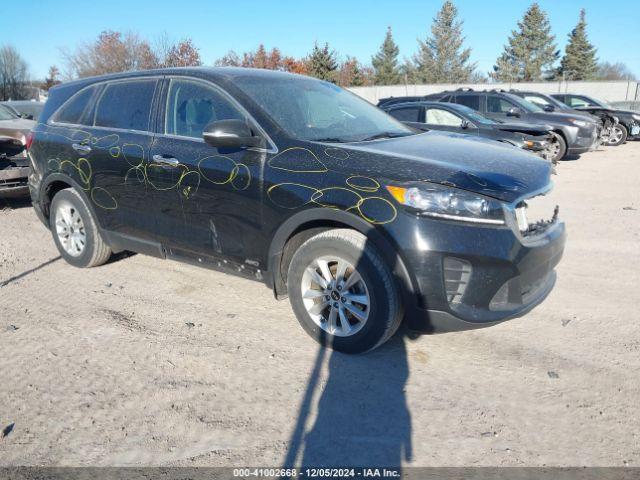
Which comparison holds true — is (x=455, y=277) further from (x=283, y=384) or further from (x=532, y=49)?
(x=532, y=49)

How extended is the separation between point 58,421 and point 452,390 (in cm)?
220

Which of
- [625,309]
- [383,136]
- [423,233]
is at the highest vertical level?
[383,136]

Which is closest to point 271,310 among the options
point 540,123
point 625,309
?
point 625,309

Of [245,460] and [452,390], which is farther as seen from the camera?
[452,390]

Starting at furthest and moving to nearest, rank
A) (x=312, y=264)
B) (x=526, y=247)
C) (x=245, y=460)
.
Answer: (x=312, y=264)
(x=526, y=247)
(x=245, y=460)

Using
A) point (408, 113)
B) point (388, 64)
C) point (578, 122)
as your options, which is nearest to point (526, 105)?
point (578, 122)

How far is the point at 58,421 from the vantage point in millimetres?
2824

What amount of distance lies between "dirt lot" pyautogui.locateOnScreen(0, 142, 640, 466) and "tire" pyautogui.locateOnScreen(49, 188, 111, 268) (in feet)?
1.24

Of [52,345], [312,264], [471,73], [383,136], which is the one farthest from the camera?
[471,73]

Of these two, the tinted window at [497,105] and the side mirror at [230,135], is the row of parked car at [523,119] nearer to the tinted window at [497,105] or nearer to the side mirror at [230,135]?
the tinted window at [497,105]

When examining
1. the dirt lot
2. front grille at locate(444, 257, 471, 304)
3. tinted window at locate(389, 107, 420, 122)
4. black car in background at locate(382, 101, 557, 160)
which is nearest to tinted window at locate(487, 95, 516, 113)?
black car in background at locate(382, 101, 557, 160)

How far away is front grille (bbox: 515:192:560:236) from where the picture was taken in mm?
3094

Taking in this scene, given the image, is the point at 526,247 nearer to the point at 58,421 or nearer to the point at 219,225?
the point at 219,225

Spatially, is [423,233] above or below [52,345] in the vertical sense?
above
